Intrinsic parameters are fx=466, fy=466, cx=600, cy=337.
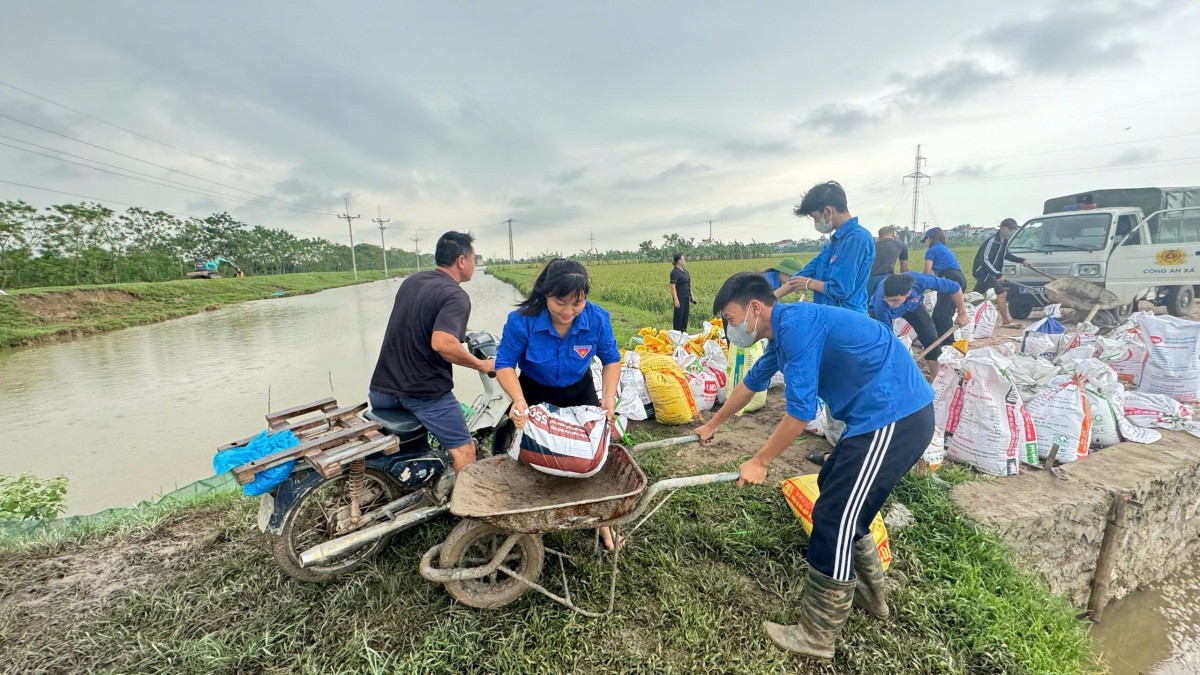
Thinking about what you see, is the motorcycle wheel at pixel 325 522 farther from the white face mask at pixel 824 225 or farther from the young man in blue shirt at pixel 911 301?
the young man in blue shirt at pixel 911 301

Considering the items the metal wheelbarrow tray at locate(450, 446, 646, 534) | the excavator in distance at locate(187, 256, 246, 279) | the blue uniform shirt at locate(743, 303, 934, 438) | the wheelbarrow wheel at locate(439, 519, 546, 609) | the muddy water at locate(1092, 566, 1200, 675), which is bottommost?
the muddy water at locate(1092, 566, 1200, 675)

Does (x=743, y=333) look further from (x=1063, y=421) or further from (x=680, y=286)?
(x=680, y=286)

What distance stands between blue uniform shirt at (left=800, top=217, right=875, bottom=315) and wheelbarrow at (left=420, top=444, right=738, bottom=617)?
1721 millimetres

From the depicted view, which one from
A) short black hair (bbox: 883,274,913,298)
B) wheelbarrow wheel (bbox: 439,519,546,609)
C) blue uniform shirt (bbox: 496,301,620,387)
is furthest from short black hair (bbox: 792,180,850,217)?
wheelbarrow wheel (bbox: 439,519,546,609)

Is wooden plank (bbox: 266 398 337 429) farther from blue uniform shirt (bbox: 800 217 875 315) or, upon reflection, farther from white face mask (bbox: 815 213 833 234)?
white face mask (bbox: 815 213 833 234)

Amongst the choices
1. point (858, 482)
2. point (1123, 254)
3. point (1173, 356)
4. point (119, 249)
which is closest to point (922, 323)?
point (1173, 356)

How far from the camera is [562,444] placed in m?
1.78

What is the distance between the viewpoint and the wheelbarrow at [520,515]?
1.66 meters

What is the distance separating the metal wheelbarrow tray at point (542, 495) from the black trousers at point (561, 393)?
337 millimetres

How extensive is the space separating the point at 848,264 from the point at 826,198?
1.43ft

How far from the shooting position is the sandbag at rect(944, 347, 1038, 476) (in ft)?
8.85

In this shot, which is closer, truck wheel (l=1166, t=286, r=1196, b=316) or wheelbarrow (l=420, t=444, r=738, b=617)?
wheelbarrow (l=420, t=444, r=738, b=617)

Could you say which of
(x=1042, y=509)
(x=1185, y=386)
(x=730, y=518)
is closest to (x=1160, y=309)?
(x=1185, y=386)

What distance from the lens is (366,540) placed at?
80.0 inches
